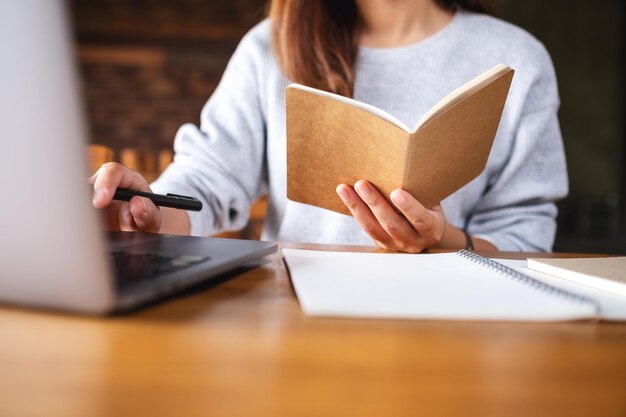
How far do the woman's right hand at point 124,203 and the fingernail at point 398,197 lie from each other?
11.1 inches

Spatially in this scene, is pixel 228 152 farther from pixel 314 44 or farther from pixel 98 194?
pixel 98 194

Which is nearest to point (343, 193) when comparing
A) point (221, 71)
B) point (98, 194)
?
point (98, 194)

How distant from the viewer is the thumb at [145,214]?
0.69 metres

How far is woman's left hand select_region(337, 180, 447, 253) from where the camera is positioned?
694 millimetres

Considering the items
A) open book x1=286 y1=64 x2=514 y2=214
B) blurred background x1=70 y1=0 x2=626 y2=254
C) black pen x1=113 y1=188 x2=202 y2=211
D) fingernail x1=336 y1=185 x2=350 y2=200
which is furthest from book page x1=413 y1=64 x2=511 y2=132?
blurred background x1=70 y1=0 x2=626 y2=254

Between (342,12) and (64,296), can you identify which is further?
(342,12)

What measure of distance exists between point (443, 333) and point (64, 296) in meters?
0.22

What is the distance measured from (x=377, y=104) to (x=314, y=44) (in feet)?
0.52

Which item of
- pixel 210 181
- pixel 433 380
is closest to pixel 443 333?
pixel 433 380

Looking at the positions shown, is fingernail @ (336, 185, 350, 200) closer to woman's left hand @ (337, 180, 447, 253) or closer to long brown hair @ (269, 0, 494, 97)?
woman's left hand @ (337, 180, 447, 253)

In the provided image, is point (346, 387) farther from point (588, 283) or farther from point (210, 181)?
point (210, 181)

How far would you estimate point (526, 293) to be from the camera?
432 millimetres

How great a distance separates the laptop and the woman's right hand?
26 cm

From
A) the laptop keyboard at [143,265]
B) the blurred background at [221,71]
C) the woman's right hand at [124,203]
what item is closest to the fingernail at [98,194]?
the woman's right hand at [124,203]
